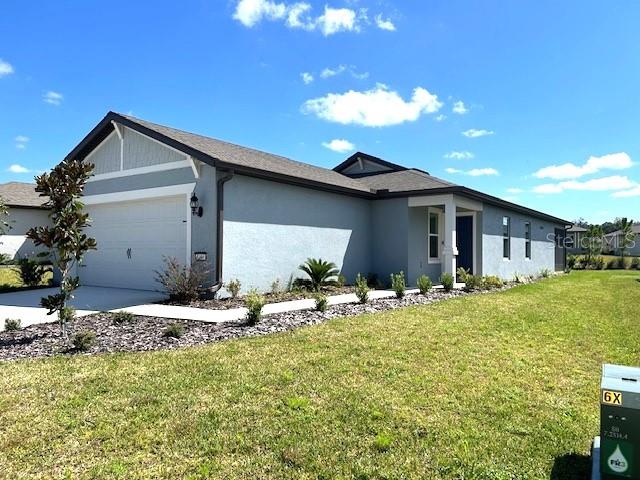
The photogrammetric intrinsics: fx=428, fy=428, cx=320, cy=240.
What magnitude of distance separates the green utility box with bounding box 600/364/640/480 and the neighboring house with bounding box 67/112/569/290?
866 centimetres

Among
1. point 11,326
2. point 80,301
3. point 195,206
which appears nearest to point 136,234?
point 80,301

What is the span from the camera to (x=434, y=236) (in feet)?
52.3

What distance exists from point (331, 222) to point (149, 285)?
5716 mm

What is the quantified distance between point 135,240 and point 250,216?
4.10m

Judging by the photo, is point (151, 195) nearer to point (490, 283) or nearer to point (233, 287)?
point (233, 287)

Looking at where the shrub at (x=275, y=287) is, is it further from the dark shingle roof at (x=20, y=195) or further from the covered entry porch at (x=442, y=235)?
the dark shingle roof at (x=20, y=195)

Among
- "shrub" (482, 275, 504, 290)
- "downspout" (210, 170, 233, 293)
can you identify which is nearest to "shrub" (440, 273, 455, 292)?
"shrub" (482, 275, 504, 290)

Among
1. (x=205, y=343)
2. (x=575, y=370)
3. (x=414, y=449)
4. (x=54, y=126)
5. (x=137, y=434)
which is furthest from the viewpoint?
(x=54, y=126)

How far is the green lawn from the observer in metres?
2.97

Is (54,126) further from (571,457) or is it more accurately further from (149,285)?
(571,457)

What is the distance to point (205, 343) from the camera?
622 centimetres

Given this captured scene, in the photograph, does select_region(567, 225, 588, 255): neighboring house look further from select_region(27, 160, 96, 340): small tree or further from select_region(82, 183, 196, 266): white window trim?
select_region(27, 160, 96, 340): small tree

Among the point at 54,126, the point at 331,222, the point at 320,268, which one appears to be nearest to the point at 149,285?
the point at 320,268

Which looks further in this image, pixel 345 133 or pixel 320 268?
pixel 345 133
